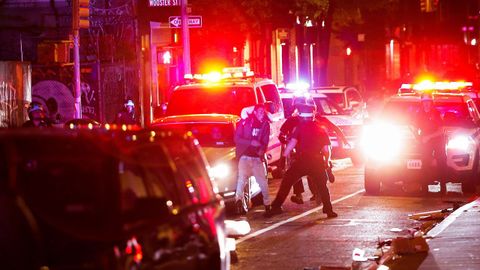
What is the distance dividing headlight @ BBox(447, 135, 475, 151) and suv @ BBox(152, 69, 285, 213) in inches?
124

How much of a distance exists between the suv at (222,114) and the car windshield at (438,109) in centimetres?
212

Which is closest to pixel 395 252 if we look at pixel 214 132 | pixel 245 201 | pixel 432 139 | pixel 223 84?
pixel 245 201

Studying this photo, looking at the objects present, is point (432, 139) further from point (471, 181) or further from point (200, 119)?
point (200, 119)

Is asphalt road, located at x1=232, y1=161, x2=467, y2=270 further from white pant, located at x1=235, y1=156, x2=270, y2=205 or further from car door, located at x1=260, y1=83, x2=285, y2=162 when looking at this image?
car door, located at x1=260, y1=83, x2=285, y2=162

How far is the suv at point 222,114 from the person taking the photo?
53.3 ft

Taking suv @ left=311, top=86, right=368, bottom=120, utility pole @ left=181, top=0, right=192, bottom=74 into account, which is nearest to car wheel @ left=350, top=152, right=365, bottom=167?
suv @ left=311, top=86, right=368, bottom=120

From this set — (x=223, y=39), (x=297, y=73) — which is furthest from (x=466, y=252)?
(x=297, y=73)

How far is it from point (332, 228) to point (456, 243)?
117 inches

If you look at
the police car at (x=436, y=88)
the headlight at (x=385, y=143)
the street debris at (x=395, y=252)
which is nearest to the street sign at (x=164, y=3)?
the police car at (x=436, y=88)

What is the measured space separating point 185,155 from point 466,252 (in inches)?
207

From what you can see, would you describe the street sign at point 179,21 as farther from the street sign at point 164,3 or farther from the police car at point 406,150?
the police car at point 406,150

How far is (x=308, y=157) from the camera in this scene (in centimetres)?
1609

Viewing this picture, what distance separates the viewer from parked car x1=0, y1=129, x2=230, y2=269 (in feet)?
18.0

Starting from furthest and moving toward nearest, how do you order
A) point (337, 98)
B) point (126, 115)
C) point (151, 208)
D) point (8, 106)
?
point (337, 98) < point (8, 106) < point (126, 115) < point (151, 208)
